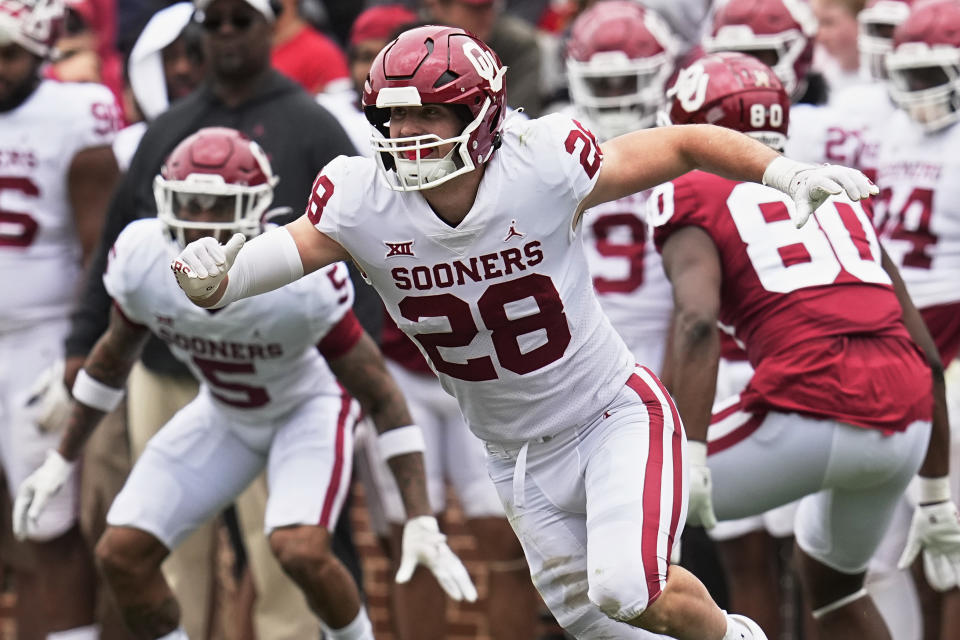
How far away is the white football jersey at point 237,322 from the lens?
15.7 feet

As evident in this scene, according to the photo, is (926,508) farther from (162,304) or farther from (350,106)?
(350,106)

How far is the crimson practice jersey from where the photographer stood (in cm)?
443

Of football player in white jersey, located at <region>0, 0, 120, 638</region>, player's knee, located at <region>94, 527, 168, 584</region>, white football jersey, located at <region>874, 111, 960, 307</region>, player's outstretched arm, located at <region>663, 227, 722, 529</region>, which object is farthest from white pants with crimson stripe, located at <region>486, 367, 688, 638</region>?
football player in white jersey, located at <region>0, 0, 120, 638</region>

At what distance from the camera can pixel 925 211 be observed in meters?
5.50

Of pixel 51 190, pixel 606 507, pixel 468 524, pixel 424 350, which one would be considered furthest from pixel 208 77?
pixel 606 507

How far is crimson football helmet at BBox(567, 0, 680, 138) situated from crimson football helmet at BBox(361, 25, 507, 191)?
6.73 feet

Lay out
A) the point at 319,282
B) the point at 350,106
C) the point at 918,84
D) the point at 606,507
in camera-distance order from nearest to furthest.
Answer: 1. the point at 606,507
2. the point at 319,282
3. the point at 918,84
4. the point at 350,106

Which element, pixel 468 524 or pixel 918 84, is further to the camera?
pixel 468 524

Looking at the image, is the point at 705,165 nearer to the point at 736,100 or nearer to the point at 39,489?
the point at 736,100

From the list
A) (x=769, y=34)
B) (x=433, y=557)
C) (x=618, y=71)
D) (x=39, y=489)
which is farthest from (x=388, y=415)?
(x=769, y=34)

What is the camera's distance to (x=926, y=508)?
4.70 m

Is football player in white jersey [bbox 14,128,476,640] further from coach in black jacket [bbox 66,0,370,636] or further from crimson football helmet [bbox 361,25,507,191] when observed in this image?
crimson football helmet [bbox 361,25,507,191]

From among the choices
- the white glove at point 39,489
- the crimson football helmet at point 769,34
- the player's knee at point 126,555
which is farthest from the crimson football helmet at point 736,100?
the white glove at point 39,489

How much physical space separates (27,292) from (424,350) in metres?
2.47
